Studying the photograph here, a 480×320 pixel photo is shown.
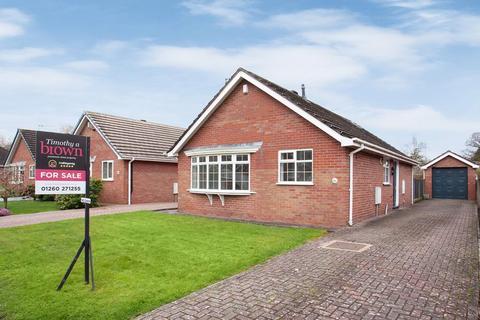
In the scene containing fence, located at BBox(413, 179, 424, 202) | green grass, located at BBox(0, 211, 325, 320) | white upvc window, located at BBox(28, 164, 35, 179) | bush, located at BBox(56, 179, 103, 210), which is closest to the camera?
green grass, located at BBox(0, 211, 325, 320)

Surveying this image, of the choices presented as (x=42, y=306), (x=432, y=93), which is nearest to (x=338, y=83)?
(x=432, y=93)

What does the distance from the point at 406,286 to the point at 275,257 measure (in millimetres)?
2813

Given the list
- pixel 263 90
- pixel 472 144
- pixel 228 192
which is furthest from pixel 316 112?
pixel 472 144

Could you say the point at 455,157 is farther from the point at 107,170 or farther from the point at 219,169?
the point at 107,170

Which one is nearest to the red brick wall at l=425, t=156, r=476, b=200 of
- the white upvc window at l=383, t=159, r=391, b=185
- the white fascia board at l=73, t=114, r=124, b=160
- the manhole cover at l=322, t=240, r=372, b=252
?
the white upvc window at l=383, t=159, r=391, b=185

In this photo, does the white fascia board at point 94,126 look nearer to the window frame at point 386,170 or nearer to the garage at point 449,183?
the window frame at point 386,170

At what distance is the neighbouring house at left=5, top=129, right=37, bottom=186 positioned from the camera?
3115 cm

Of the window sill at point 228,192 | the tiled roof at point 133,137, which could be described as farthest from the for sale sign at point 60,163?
the tiled roof at point 133,137

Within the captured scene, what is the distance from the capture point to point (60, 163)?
5777 mm

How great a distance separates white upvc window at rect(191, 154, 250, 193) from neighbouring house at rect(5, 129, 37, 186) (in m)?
22.1

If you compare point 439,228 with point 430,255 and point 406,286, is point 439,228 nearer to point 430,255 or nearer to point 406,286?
point 430,255

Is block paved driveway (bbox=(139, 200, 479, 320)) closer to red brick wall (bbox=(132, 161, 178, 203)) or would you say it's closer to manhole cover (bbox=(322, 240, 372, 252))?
manhole cover (bbox=(322, 240, 372, 252))

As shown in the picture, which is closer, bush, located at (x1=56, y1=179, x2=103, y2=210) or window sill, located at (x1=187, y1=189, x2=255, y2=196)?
window sill, located at (x1=187, y1=189, x2=255, y2=196)

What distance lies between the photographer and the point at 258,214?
13.5 meters
